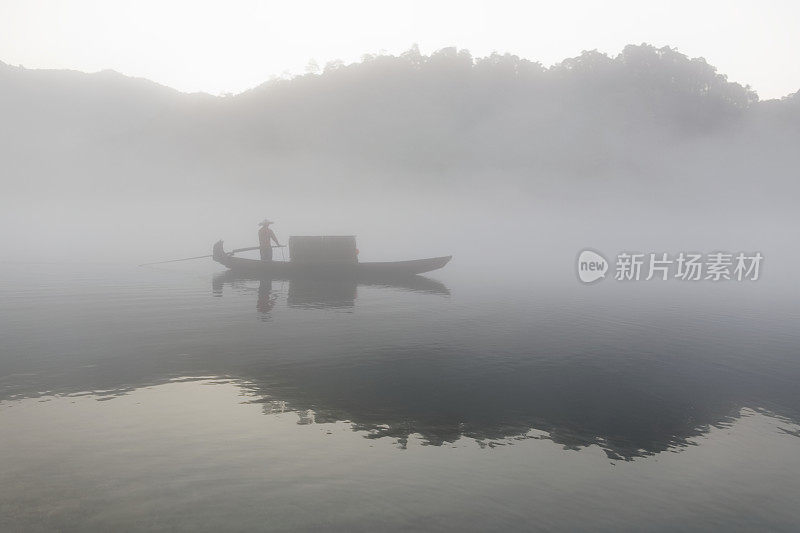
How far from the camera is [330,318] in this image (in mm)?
25703

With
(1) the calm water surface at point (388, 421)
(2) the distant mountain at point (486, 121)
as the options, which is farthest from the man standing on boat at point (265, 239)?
(2) the distant mountain at point (486, 121)

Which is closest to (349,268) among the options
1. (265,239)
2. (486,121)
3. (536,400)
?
(265,239)

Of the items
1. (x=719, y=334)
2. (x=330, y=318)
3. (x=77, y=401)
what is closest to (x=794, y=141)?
(x=719, y=334)

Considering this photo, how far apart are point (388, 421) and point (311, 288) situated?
23925 millimetres

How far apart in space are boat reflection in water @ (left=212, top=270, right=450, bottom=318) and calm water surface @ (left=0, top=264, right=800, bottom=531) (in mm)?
3198

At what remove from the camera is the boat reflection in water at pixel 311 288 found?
29828mm

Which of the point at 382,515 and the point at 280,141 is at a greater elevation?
the point at 280,141

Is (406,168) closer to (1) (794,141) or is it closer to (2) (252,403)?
(1) (794,141)

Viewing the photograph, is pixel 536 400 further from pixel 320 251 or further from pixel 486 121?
pixel 486 121

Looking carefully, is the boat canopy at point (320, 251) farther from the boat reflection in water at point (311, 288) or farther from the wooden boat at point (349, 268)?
the boat reflection in water at point (311, 288)

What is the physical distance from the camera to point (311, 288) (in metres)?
36.1

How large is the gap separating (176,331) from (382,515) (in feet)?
53.2

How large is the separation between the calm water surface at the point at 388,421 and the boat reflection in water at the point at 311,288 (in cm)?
320

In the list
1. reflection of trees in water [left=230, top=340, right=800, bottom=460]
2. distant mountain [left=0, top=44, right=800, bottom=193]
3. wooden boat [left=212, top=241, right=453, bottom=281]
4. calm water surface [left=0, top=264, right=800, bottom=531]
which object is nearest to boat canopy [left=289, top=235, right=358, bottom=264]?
wooden boat [left=212, top=241, right=453, bottom=281]
